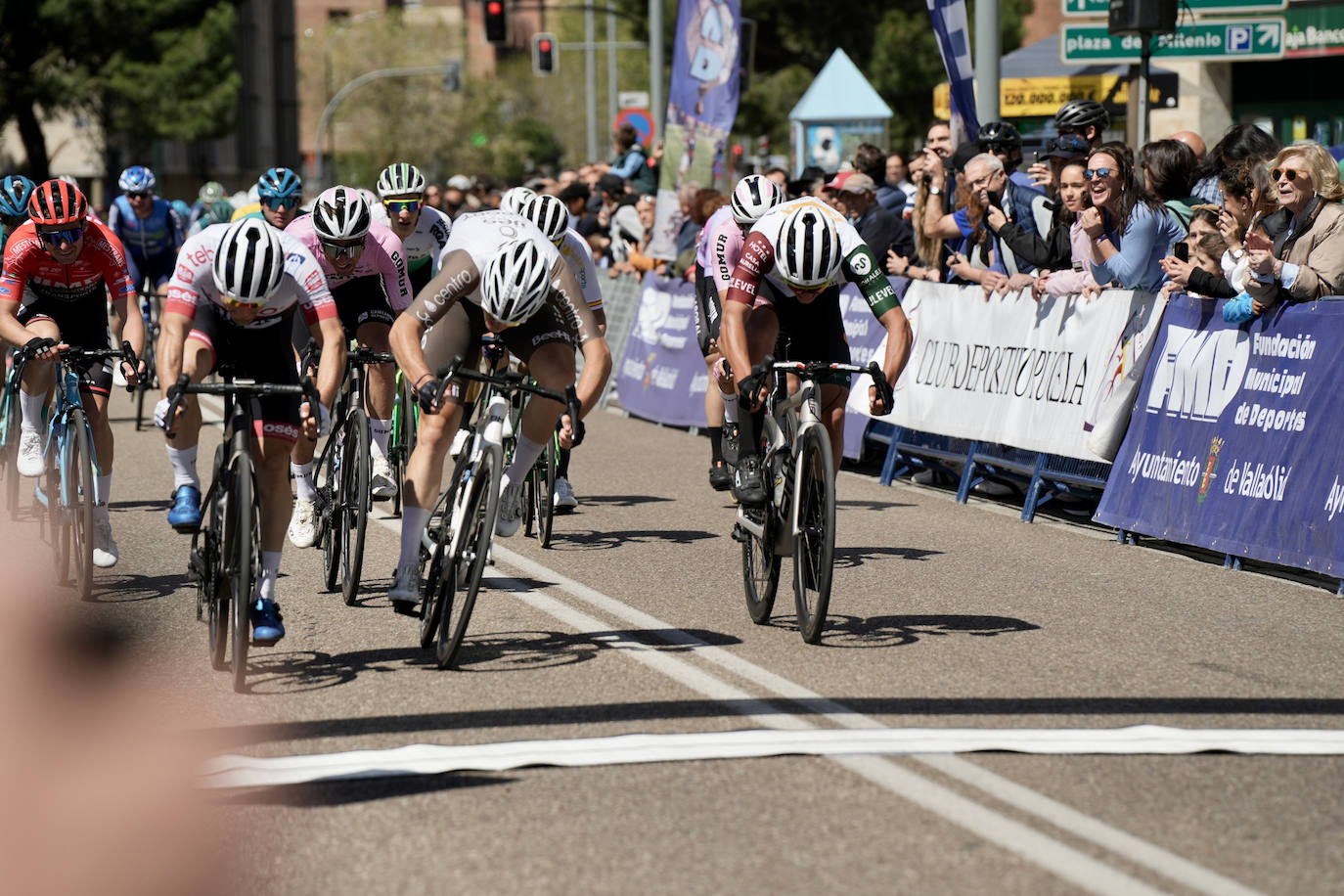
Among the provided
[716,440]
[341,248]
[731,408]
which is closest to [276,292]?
[341,248]

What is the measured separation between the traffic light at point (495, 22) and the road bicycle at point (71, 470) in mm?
25047

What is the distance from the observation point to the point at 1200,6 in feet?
51.6

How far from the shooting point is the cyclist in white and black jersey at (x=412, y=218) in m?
10.8

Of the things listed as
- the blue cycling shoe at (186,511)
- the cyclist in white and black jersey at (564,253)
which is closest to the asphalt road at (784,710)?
the blue cycling shoe at (186,511)

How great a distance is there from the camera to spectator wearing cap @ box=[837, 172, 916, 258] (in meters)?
14.2

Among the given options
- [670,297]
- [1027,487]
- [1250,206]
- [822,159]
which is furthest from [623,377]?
[1250,206]

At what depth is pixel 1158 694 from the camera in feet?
22.1

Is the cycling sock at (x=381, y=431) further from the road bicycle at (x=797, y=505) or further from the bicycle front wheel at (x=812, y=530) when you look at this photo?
the bicycle front wheel at (x=812, y=530)

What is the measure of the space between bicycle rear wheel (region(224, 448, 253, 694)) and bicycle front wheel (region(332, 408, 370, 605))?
5.68ft

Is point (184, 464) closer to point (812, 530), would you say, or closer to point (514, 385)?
point (514, 385)

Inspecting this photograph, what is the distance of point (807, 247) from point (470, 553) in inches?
79.1

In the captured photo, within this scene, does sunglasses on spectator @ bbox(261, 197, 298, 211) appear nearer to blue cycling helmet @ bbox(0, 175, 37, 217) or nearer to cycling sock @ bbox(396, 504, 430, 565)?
blue cycling helmet @ bbox(0, 175, 37, 217)

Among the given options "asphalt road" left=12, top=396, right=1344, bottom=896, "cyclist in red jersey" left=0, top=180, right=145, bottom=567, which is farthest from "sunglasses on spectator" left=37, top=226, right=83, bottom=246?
"asphalt road" left=12, top=396, right=1344, bottom=896

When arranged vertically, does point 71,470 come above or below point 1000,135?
below
